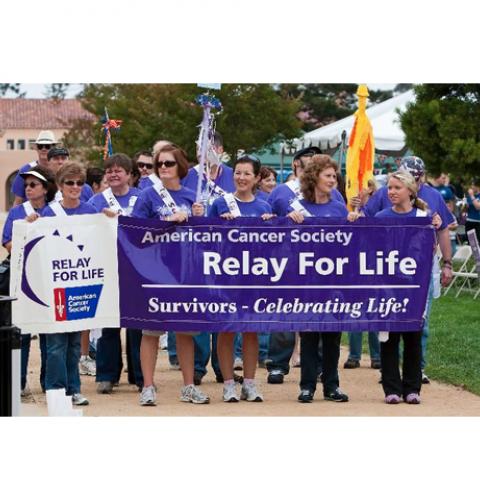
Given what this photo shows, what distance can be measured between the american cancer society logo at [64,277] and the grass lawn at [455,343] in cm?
344

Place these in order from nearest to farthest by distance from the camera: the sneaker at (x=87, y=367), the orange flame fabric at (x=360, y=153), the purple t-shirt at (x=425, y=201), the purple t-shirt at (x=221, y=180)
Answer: the purple t-shirt at (x=425, y=201) < the purple t-shirt at (x=221, y=180) < the sneaker at (x=87, y=367) < the orange flame fabric at (x=360, y=153)

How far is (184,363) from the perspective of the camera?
10.6 m

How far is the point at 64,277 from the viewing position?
10445mm

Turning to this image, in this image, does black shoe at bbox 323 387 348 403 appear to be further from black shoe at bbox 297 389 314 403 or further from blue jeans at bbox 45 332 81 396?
blue jeans at bbox 45 332 81 396

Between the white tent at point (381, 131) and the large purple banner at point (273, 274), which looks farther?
the white tent at point (381, 131)

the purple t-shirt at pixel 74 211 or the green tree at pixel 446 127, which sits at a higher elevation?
the green tree at pixel 446 127

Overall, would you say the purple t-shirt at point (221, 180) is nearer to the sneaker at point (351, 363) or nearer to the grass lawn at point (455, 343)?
the sneaker at point (351, 363)

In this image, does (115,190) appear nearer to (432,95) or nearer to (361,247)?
(361,247)

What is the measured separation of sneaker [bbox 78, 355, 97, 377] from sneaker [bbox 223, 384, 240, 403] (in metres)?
2.39

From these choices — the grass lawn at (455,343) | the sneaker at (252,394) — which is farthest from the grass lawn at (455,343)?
the sneaker at (252,394)

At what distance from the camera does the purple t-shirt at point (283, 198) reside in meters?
11.0

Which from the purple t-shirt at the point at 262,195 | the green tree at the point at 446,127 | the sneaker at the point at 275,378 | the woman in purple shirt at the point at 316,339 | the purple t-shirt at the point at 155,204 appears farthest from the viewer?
the green tree at the point at 446,127

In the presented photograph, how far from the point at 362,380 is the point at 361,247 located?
2.16 m

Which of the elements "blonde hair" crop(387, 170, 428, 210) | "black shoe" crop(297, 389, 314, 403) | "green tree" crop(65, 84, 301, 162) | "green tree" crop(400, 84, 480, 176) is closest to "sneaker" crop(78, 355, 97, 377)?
"black shoe" crop(297, 389, 314, 403)
